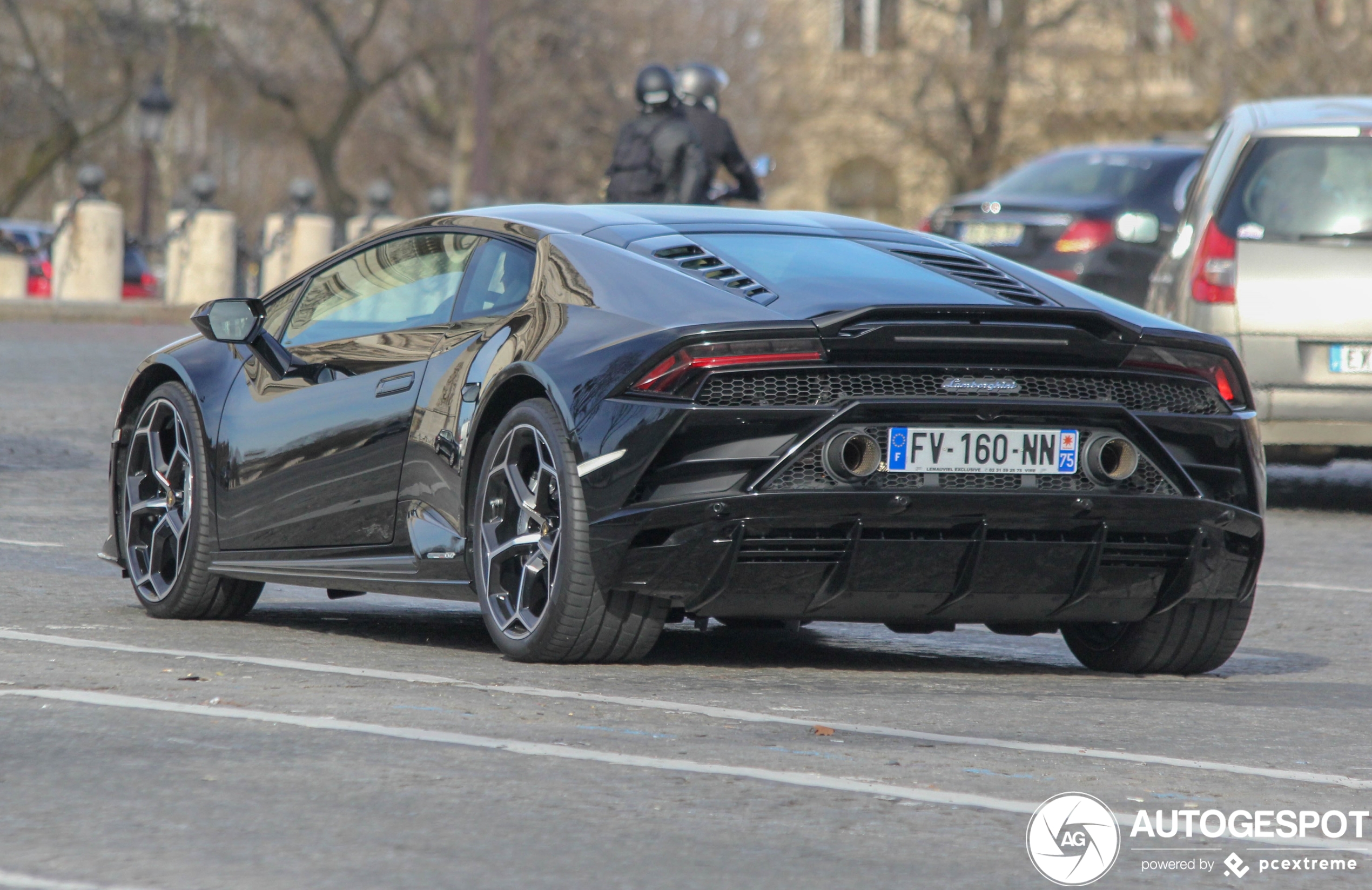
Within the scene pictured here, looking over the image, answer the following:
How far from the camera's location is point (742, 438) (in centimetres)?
565

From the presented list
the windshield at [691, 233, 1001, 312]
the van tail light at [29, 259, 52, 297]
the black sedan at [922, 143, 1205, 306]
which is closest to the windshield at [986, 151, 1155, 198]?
the black sedan at [922, 143, 1205, 306]

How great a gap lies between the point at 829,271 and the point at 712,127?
922 centimetres

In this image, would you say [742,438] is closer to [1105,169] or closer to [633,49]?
[1105,169]

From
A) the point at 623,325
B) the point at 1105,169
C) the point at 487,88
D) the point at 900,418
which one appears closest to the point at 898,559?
the point at 900,418

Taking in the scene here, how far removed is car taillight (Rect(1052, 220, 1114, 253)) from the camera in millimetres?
17641

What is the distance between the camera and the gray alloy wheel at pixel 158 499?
737 cm

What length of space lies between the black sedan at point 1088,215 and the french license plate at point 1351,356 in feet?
18.2

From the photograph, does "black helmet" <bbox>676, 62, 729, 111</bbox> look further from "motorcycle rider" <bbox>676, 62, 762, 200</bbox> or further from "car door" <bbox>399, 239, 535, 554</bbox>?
"car door" <bbox>399, 239, 535, 554</bbox>

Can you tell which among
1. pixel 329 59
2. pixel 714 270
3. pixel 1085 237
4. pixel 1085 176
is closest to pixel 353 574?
pixel 714 270

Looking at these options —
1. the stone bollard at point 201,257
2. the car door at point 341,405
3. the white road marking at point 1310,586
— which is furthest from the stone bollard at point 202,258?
the car door at point 341,405

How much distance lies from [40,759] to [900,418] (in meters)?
2.20

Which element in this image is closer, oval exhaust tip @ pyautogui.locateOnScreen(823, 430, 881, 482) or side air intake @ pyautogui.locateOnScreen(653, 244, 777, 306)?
oval exhaust tip @ pyautogui.locateOnScreen(823, 430, 881, 482)

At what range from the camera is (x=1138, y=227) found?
12.3m

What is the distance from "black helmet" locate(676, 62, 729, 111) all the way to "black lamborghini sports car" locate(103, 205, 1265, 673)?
340 inches
